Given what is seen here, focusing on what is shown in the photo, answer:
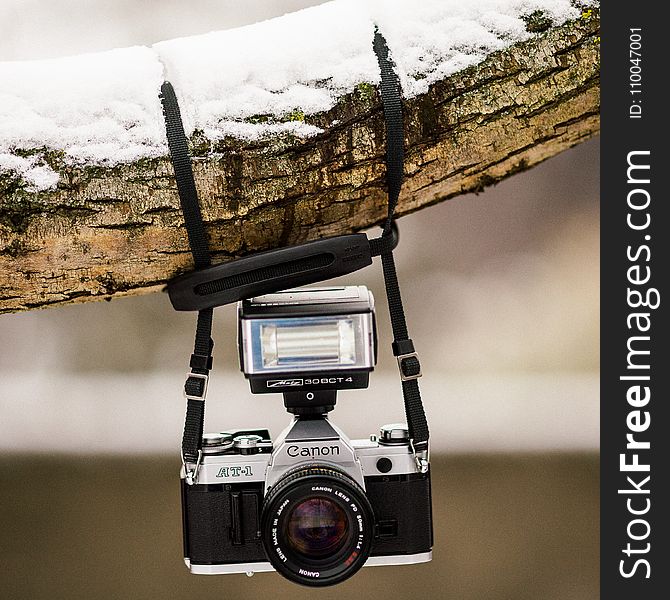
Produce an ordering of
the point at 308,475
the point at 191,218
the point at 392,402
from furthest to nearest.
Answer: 1. the point at 392,402
2. the point at 308,475
3. the point at 191,218

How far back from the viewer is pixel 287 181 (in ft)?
2.81

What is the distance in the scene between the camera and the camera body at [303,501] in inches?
37.4

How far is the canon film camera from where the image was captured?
940 millimetres

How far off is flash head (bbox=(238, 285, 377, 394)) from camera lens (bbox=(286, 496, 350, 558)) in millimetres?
147

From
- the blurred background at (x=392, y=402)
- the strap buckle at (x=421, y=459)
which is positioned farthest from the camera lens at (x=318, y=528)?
the blurred background at (x=392, y=402)

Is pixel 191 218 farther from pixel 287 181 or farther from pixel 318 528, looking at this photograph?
pixel 318 528

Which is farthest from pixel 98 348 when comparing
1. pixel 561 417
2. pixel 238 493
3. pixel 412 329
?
pixel 238 493

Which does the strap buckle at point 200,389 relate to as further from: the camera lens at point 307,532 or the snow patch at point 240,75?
the snow patch at point 240,75

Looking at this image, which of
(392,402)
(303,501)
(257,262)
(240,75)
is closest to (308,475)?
(303,501)

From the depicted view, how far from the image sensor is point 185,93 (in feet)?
2.78

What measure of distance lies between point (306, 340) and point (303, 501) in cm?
18

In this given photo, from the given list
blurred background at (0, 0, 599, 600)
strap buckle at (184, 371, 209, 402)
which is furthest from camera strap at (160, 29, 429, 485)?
blurred background at (0, 0, 599, 600)

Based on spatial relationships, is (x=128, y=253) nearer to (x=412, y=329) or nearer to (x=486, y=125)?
(x=486, y=125)

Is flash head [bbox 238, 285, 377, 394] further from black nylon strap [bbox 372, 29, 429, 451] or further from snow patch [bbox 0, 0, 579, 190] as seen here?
snow patch [bbox 0, 0, 579, 190]
